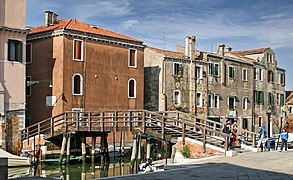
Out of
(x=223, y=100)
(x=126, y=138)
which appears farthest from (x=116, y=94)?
(x=223, y=100)

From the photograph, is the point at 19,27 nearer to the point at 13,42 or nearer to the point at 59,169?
the point at 13,42

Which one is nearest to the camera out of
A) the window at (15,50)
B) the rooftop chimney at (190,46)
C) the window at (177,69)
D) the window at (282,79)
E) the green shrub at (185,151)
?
the green shrub at (185,151)

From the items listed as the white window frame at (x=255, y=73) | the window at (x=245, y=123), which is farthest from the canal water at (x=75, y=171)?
the white window frame at (x=255, y=73)

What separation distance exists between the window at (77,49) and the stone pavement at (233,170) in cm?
1557

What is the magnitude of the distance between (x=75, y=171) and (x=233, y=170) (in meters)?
11.4

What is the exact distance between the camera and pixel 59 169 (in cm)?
2336

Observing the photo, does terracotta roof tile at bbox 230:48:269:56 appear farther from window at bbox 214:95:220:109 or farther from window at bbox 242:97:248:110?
window at bbox 214:95:220:109

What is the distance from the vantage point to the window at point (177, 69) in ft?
120

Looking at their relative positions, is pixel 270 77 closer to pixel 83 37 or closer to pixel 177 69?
pixel 177 69

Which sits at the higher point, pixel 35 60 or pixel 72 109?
pixel 35 60

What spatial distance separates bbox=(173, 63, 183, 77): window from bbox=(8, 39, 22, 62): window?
13297mm

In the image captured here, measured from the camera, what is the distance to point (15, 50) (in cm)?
2661

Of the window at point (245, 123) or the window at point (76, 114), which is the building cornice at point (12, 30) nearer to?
the window at point (76, 114)

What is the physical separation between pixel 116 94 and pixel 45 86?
4.82m
